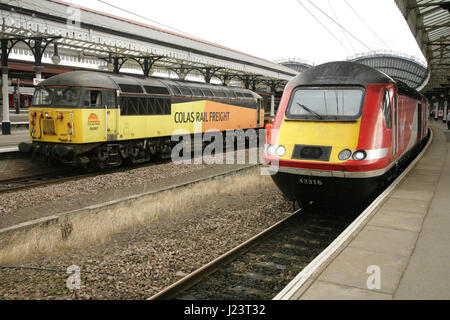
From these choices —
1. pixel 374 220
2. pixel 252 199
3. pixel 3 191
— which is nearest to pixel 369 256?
pixel 374 220

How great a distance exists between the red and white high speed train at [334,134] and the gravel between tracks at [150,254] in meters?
1.54

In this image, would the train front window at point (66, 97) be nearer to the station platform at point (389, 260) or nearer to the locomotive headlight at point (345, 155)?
the locomotive headlight at point (345, 155)

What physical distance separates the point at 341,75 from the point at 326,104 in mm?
782

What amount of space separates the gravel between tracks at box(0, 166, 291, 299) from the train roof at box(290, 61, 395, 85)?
10.7 feet

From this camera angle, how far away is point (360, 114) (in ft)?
26.6

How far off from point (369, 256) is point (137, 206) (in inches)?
251

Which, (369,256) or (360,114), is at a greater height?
(360,114)

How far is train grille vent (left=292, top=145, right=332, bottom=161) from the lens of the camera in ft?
26.0

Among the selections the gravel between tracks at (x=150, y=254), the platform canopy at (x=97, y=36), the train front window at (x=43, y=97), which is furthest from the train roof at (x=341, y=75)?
the platform canopy at (x=97, y=36)

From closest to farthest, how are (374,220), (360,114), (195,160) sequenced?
(374,220) → (360,114) → (195,160)

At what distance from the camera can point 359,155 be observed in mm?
7742

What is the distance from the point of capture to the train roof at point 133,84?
1437 cm

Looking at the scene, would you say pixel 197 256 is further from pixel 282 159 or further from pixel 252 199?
pixel 252 199

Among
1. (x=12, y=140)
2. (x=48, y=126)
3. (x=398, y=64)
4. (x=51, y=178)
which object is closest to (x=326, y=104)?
(x=51, y=178)
